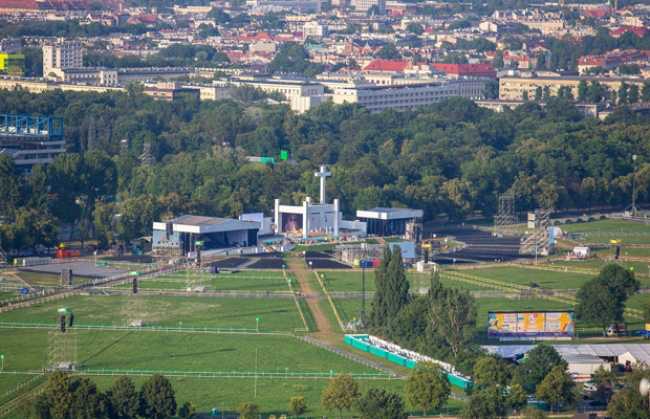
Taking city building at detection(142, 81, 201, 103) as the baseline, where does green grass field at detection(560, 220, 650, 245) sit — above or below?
below

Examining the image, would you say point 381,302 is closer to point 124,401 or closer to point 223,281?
point 223,281

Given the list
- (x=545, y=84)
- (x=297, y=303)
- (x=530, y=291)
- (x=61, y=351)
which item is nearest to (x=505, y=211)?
(x=530, y=291)

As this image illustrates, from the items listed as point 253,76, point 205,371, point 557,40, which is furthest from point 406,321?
point 557,40

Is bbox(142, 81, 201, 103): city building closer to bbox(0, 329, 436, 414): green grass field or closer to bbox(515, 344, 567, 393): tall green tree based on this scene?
bbox(0, 329, 436, 414): green grass field

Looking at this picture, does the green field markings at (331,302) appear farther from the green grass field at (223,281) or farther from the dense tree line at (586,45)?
the dense tree line at (586,45)

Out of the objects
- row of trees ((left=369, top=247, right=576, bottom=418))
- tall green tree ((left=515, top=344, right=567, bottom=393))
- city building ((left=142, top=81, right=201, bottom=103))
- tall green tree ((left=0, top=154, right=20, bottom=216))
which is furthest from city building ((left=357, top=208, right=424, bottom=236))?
city building ((left=142, top=81, right=201, bottom=103))

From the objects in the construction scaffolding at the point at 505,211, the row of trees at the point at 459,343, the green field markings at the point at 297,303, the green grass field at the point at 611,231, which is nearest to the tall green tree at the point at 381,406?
the row of trees at the point at 459,343
